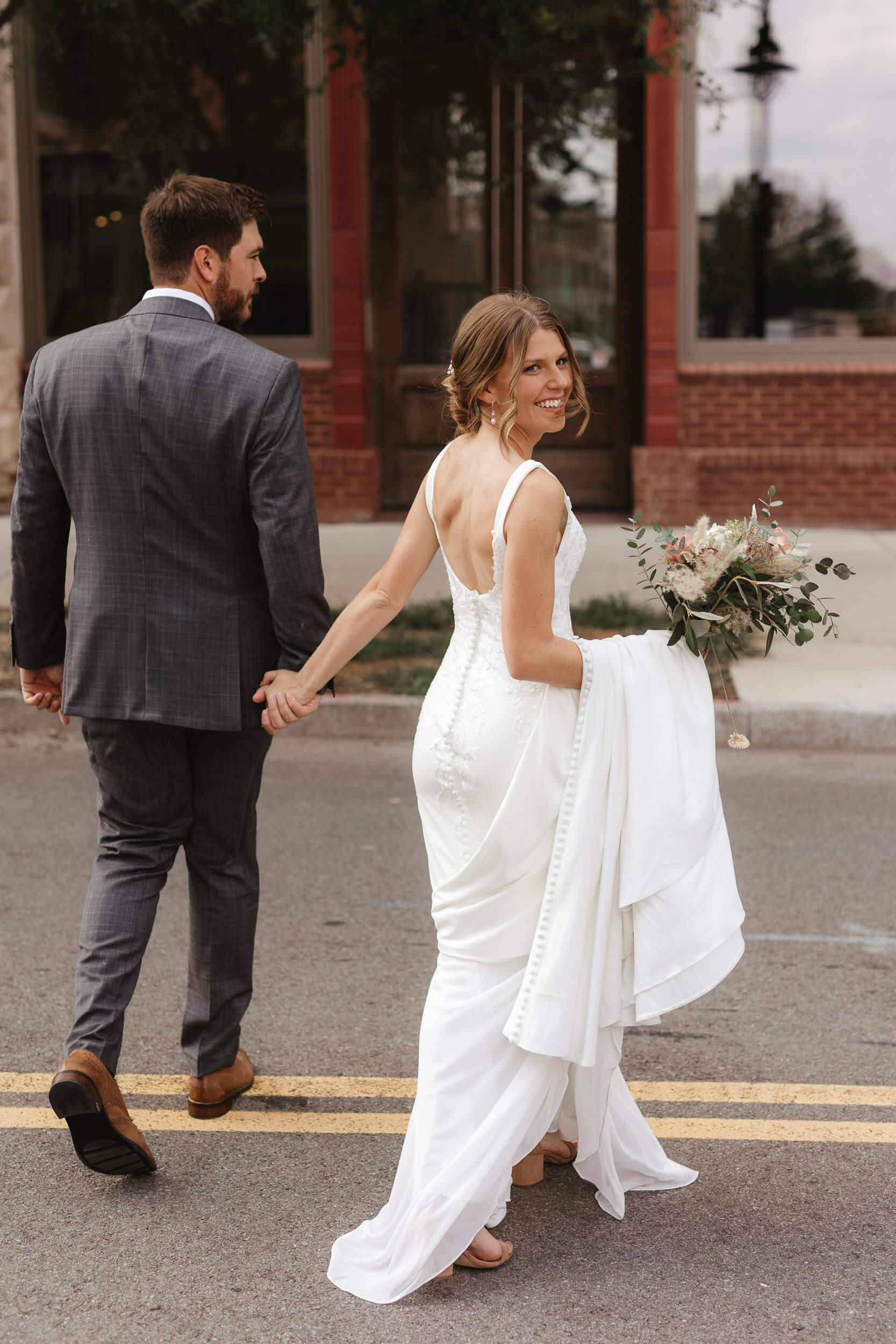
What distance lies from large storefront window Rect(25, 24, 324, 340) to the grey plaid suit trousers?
9319mm

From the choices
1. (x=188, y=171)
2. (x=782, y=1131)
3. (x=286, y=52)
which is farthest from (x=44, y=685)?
(x=286, y=52)

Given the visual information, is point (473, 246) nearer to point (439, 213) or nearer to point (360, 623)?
point (439, 213)

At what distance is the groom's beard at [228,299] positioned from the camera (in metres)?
3.25

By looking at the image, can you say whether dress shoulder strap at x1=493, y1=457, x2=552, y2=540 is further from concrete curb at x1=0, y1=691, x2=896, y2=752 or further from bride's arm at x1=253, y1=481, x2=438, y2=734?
concrete curb at x1=0, y1=691, x2=896, y2=752

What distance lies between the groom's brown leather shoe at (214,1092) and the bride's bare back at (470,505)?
4.65 ft

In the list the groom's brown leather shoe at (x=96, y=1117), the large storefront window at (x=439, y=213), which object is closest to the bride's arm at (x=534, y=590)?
the groom's brown leather shoe at (x=96, y=1117)

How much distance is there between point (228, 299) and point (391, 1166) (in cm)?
198

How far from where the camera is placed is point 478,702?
9.53 ft

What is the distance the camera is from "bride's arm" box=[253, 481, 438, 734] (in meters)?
3.10

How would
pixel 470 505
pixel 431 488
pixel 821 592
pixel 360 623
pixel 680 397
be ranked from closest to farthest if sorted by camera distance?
pixel 470 505, pixel 431 488, pixel 360 623, pixel 821 592, pixel 680 397

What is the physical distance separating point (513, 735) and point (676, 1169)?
111 centimetres

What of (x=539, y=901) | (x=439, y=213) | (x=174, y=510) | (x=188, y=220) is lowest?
(x=539, y=901)

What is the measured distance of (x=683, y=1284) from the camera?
113 inches

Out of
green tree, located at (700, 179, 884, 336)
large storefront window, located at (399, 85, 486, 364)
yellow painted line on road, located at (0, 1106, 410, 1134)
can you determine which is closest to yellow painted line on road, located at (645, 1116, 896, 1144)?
yellow painted line on road, located at (0, 1106, 410, 1134)
